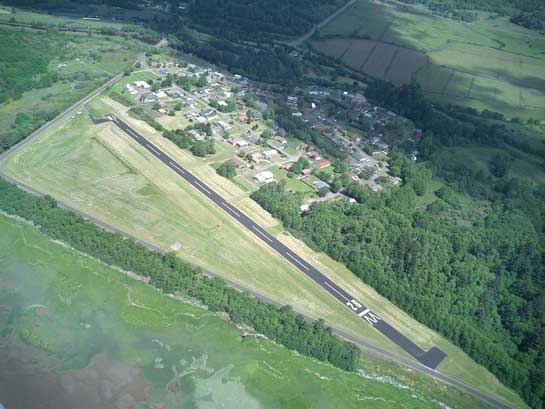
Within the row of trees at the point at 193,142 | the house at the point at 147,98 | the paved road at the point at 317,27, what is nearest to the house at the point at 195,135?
the row of trees at the point at 193,142

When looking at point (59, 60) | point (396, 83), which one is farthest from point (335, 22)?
point (59, 60)

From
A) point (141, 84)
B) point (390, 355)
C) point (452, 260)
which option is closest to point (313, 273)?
point (390, 355)

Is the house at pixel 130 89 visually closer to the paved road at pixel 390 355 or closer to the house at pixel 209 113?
the house at pixel 209 113

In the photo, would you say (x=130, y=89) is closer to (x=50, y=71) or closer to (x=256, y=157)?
(x=50, y=71)

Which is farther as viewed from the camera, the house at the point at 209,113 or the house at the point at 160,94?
the house at the point at 160,94

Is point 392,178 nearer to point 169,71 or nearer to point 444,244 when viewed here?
point 444,244

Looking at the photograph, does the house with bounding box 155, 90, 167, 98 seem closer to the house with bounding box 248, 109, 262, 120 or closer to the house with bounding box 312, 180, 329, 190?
the house with bounding box 248, 109, 262, 120

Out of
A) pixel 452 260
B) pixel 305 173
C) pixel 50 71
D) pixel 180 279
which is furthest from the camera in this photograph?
pixel 50 71
